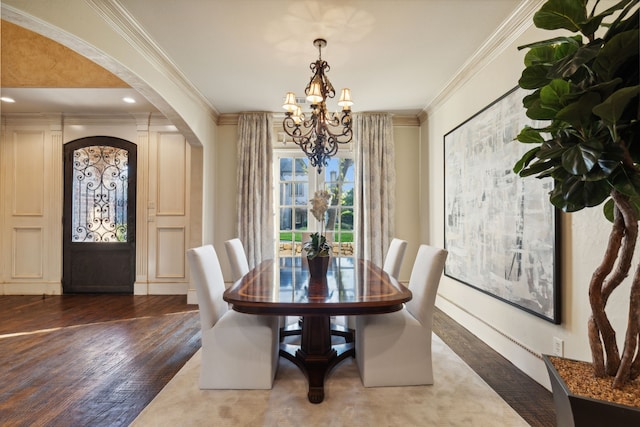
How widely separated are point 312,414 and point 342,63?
9.97 ft

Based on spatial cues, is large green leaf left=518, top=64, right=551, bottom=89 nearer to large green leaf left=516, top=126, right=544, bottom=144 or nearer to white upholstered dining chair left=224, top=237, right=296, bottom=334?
large green leaf left=516, top=126, right=544, bottom=144

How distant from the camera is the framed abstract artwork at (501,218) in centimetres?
226

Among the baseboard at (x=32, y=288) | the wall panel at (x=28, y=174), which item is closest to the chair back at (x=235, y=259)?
the baseboard at (x=32, y=288)

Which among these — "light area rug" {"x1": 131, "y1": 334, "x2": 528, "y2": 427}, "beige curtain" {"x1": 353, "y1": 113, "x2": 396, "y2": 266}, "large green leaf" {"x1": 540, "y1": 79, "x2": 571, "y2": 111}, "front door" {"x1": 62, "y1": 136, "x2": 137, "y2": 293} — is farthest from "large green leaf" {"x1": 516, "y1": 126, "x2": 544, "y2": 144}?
"front door" {"x1": 62, "y1": 136, "x2": 137, "y2": 293}

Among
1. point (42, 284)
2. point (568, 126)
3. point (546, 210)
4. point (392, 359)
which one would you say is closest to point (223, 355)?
point (392, 359)

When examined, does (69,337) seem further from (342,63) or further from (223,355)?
(342,63)

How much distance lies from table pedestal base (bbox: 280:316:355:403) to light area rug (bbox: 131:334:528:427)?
84mm

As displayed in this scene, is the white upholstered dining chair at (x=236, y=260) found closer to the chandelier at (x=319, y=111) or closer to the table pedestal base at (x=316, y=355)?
the table pedestal base at (x=316, y=355)

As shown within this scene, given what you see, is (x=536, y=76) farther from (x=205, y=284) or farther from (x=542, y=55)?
(x=205, y=284)

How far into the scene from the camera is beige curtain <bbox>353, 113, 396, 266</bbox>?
4754 mm

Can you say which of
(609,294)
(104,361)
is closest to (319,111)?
(609,294)

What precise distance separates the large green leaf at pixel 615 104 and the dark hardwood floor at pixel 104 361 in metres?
1.72

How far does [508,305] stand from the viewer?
8.77 feet

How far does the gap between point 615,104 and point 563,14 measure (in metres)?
0.40
